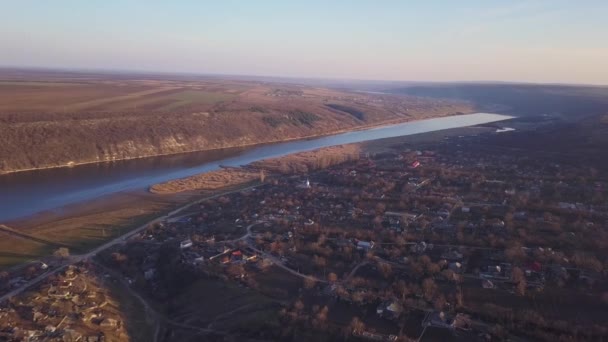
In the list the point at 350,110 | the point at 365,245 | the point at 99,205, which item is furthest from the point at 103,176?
the point at 350,110

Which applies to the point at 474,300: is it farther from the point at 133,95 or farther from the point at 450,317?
the point at 133,95

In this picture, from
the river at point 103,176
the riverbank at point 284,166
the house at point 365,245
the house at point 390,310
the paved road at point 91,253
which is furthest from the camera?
the riverbank at point 284,166

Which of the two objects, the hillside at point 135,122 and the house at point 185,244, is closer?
the house at point 185,244

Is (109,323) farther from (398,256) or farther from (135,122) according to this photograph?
(135,122)

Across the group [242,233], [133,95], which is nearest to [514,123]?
[133,95]

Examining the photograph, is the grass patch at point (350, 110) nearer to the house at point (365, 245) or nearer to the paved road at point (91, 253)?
the paved road at point (91, 253)

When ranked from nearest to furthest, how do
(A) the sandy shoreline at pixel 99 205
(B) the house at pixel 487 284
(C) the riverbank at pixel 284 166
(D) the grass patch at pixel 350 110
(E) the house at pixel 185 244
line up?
(B) the house at pixel 487 284
(E) the house at pixel 185 244
(A) the sandy shoreline at pixel 99 205
(C) the riverbank at pixel 284 166
(D) the grass patch at pixel 350 110

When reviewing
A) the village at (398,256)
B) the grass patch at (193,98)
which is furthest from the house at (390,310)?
the grass patch at (193,98)
